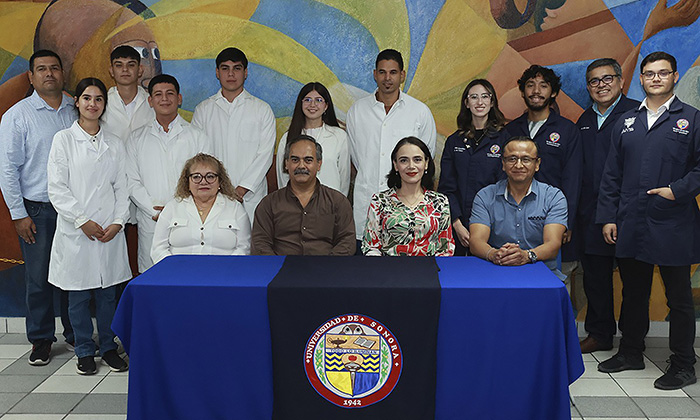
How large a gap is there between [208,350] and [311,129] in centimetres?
186

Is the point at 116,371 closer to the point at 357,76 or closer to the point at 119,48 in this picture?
the point at 119,48

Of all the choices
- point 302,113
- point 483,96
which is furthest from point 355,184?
point 483,96

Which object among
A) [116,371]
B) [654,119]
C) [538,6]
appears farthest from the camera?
[538,6]

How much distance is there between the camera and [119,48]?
4090 millimetres

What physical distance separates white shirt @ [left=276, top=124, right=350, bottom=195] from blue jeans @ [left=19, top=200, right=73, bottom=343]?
1512 mm

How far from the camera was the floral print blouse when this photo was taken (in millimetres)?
3188

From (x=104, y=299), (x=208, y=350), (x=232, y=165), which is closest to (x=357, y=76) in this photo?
(x=232, y=165)

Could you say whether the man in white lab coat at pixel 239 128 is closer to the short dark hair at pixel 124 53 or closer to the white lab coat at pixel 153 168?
the white lab coat at pixel 153 168

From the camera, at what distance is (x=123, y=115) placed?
4133 mm

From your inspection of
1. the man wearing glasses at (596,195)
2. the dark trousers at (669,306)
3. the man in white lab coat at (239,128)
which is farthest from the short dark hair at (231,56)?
the dark trousers at (669,306)

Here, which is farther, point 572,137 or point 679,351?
→ point 572,137

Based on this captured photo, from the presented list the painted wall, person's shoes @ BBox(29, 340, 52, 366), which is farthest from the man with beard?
person's shoes @ BBox(29, 340, 52, 366)

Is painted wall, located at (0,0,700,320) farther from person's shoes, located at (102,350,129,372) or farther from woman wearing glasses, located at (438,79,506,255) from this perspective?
person's shoes, located at (102,350,129,372)

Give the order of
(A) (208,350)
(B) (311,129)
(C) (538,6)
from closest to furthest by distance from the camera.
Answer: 1. (A) (208,350)
2. (B) (311,129)
3. (C) (538,6)
